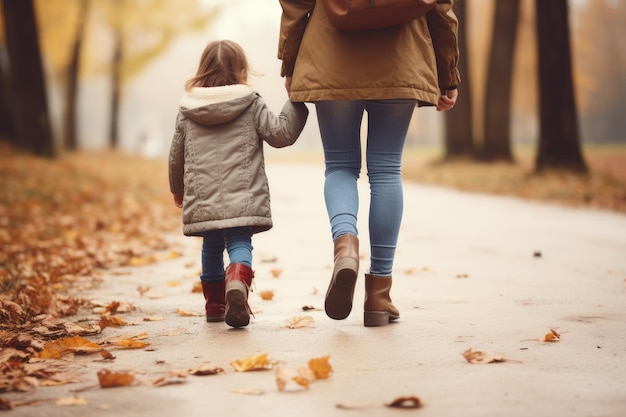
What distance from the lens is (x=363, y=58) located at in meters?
3.45

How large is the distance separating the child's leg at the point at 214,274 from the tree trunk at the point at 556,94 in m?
10.3

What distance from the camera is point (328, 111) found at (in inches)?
140

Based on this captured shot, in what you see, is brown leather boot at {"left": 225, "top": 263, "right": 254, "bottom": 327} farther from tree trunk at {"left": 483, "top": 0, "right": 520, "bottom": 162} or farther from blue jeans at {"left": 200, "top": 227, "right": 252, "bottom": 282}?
tree trunk at {"left": 483, "top": 0, "right": 520, "bottom": 162}

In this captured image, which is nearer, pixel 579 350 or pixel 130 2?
pixel 579 350

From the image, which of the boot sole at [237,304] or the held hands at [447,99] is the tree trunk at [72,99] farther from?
the boot sole at [237,304]

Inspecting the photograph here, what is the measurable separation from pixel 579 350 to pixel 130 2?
2066 centimetres

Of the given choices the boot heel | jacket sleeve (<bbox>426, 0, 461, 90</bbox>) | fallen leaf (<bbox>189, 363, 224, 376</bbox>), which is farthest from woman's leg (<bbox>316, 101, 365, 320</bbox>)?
fallen leaf (<bbox>189, 363, 224, 376</bbox>)

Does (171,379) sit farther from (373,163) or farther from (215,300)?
(373,163)

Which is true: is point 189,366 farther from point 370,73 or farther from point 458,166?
point 458,166

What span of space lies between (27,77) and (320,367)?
13764 mm

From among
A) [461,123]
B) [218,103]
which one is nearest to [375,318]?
[218,103]

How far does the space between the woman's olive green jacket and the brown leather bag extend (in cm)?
11

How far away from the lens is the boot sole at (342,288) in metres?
3.34

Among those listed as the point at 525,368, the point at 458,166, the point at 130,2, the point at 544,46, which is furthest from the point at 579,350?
the point at 130,2
